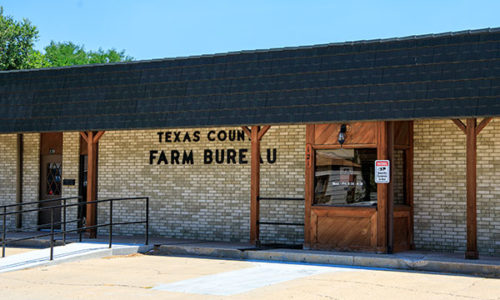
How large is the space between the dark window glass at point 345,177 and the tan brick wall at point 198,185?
1.40m

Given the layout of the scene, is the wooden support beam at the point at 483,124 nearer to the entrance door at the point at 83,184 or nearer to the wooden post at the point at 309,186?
the wooden post at the point at 309,186

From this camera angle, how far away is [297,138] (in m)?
15.4

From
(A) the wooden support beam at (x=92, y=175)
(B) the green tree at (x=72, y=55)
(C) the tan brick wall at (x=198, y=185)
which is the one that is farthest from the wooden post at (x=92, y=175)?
(B) the green tree at (x=72, y=55)

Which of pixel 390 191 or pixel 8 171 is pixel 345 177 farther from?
pixel 8 171

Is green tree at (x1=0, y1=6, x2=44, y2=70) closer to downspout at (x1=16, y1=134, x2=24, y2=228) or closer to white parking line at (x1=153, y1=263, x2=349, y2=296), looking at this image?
downspout at (x1=16, y1=134, x2=24, y2=228)

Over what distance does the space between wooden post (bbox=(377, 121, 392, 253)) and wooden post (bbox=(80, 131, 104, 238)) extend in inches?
273

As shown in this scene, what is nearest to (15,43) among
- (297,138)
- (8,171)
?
(8,171)

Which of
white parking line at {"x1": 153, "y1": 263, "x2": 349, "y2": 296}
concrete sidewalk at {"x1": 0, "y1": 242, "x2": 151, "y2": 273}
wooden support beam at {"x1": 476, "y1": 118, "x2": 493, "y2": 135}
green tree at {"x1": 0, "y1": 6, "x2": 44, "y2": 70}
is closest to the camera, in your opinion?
white parking line at {"x1": 153, "y1": 263, "x2": 349, "y2": 296}

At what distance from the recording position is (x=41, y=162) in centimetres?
1867

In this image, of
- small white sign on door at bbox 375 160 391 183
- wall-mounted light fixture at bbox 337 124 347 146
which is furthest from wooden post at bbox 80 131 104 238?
small white sign on door at bbox 375 160 391 183

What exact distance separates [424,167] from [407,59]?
8.54 feet

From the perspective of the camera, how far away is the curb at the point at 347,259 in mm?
11359

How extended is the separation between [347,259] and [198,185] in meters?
5.19

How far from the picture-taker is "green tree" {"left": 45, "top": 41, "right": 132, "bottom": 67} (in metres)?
59.2
